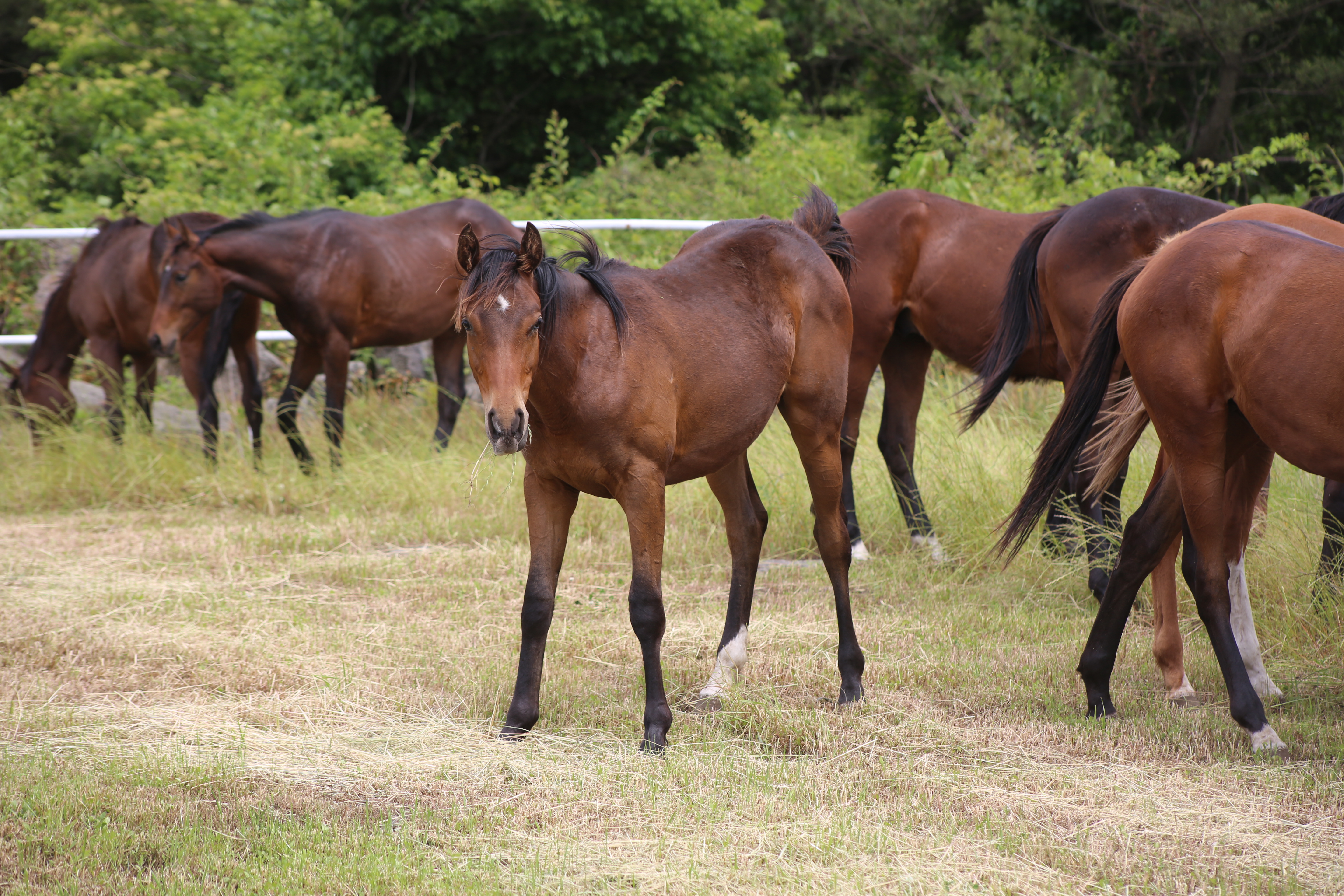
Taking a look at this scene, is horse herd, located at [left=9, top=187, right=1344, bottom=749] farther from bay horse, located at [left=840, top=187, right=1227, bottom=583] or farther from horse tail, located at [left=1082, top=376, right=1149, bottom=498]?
bay horse, located at [left=840, top=187, right=1227, bottom=583]

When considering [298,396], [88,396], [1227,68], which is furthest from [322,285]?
[1227,68]

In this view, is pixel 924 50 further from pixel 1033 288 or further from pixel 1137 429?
Result: pixel 1137 429

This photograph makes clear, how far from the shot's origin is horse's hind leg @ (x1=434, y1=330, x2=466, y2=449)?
9156 mm

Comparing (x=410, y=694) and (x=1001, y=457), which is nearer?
(x=410, y=694)

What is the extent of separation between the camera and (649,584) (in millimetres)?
3961

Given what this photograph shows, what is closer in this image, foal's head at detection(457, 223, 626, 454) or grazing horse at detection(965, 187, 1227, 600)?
foal's head at detection(457, 223, 626, 454)

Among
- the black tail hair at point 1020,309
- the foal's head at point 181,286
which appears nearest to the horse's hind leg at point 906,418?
the black tail hair at point 1020,309

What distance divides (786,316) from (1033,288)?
241 centimetres

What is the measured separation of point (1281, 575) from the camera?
509cm

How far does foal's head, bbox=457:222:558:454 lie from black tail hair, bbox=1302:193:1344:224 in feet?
12.1

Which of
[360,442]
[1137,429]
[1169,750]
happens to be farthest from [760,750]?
[360,442]

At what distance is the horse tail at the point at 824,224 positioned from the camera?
4.94m

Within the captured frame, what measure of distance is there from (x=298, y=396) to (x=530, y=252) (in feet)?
17.7

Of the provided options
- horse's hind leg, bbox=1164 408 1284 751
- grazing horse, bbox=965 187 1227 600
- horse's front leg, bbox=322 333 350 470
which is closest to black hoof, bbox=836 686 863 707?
horse's hind leg, bbox=1164 408 1284 751
